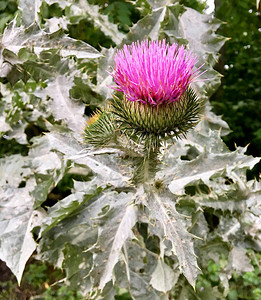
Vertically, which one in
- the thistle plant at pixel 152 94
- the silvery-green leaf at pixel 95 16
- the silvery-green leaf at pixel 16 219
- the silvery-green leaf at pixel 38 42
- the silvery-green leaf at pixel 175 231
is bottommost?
the silvery-green leaf at pixel 16 219

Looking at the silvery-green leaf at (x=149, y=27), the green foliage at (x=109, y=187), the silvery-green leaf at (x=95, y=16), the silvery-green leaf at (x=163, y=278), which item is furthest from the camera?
Result: the silvery-green leaf at (x=95, y=16)

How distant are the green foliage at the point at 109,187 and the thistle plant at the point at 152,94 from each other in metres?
0.13

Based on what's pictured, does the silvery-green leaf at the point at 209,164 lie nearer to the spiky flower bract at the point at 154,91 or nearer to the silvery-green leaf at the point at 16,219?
the spiky flower bract at the point at 154,91

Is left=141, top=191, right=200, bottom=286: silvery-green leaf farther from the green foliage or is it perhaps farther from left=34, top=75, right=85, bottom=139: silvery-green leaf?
left=34, top=75, right=85, bottom=139: silvery-green leaf

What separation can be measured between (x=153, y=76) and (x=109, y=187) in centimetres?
93

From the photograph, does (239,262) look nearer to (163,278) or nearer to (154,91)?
(163,278)

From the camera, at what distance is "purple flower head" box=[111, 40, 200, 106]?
1453mm

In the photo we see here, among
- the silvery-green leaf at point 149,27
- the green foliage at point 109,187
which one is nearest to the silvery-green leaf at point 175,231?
the green foliage at point 109,187

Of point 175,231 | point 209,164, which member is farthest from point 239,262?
point 175,231

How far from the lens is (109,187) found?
2189 millimetres

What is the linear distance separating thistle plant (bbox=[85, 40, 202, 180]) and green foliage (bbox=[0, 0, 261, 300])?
0.13 m

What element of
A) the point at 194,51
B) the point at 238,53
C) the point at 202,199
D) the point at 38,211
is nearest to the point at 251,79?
the point at 238,53

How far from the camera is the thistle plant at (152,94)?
4.79 feet

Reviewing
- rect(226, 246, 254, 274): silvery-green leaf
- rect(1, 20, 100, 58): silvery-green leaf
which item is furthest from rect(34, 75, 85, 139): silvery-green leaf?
rect(226, 246, 254, 274): silvery-green leaf
